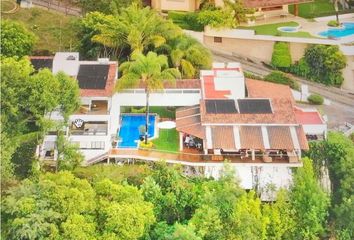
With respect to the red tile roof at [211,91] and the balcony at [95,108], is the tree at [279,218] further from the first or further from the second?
the balcony at [95,108]

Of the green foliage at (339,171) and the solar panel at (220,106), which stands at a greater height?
the solar panel at (220,106)

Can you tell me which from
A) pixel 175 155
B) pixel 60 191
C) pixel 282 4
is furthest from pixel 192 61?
pixel 60 191

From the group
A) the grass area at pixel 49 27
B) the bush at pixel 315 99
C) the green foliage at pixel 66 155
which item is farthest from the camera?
the grass area at pixel 49 27

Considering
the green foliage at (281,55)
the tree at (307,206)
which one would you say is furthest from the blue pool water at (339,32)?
the tree at (307,206)

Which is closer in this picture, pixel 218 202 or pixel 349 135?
pixel 218 202

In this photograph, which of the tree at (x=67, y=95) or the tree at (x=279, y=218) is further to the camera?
the tree at (x=67, y=95)

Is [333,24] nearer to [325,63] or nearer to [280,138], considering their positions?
[325,63]

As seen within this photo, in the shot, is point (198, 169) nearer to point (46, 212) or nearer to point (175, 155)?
point (175, 155)
